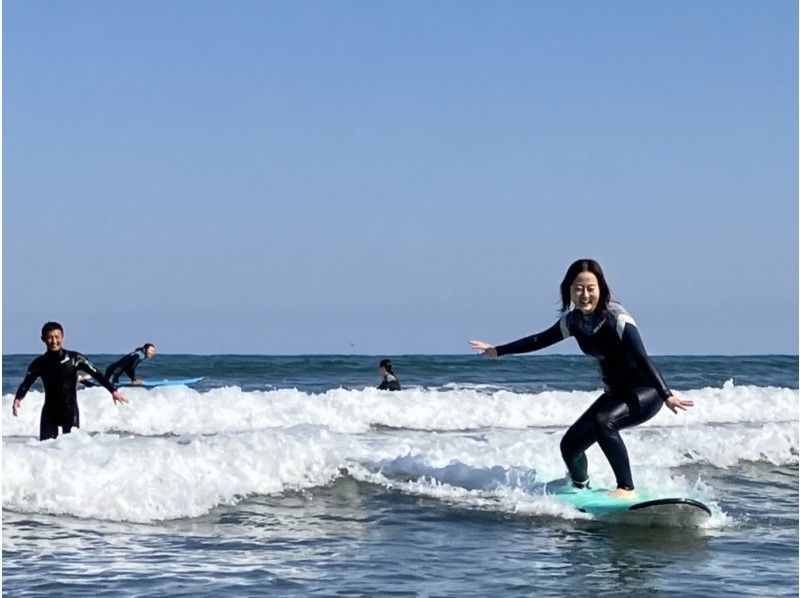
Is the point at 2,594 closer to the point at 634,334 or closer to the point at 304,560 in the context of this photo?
the point at 304,560

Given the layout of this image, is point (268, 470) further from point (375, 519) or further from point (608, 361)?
point (608, 361)

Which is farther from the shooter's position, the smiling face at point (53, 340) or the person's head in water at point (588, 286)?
the smiling face at point (53, 340)

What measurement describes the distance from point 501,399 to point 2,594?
15.2 metres

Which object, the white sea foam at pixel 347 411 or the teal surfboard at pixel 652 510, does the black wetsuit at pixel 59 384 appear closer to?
the teal surfboard at pixel 652 510

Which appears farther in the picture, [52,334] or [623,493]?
[52,334]

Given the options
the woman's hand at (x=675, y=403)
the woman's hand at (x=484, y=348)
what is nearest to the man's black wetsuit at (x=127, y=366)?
the woman's hand at (x=484, y=348)

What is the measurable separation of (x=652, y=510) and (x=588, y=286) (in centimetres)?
182

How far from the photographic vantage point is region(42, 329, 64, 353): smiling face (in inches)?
448

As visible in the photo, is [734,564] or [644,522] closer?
[734,564]

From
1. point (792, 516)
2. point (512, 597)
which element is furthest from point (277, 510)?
point (792, 516)

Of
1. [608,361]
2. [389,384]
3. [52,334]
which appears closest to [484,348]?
[608,361]

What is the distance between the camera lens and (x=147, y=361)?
42.0m

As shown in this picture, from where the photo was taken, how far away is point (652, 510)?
9.09m

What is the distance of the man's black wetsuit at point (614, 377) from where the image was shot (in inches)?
347
